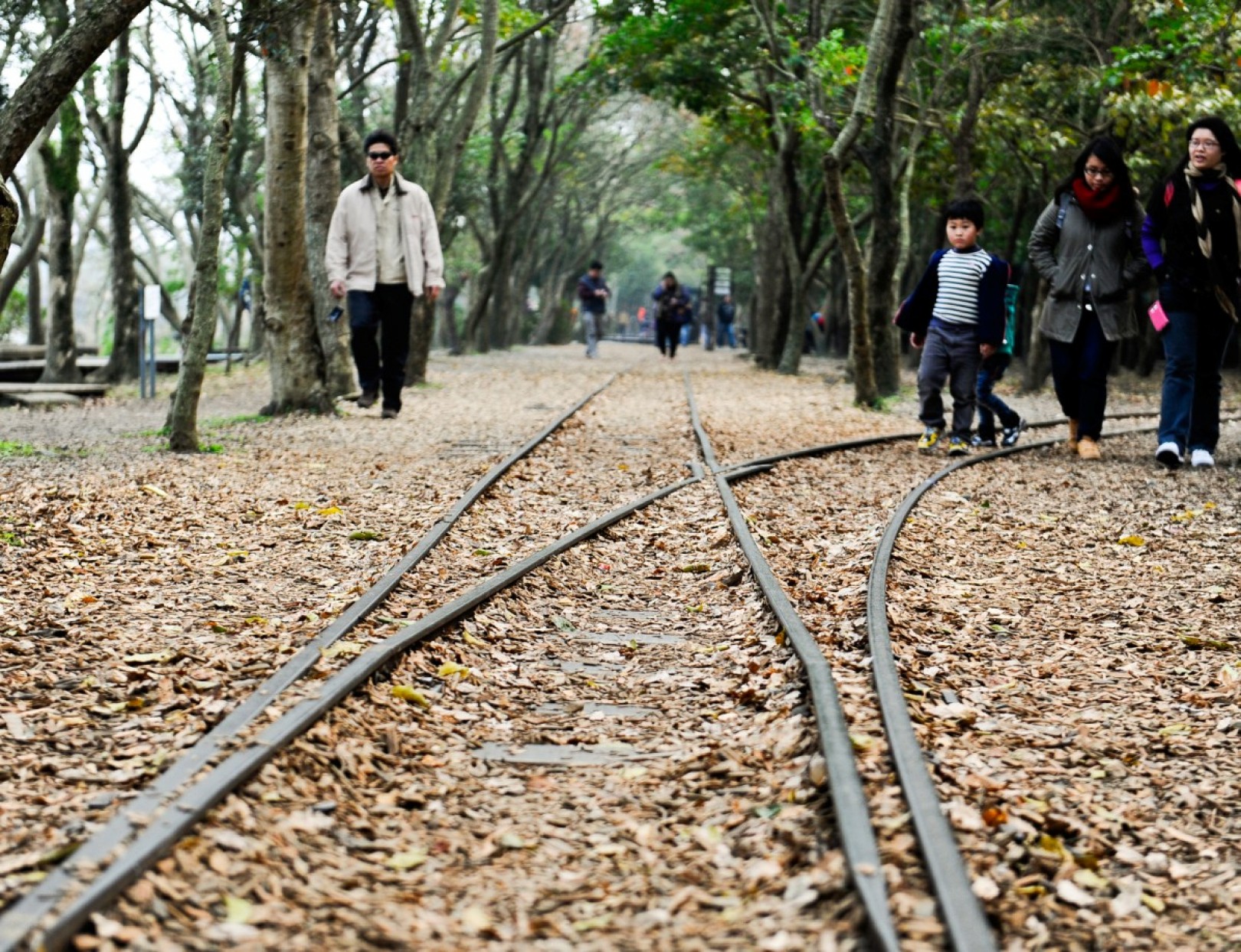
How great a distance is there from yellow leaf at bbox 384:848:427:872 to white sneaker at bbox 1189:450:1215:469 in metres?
8.40

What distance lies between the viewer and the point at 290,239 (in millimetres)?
12562

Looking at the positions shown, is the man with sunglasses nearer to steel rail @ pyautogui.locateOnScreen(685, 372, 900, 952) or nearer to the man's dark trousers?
the man's dark trousers

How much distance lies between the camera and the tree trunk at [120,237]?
1989 cm

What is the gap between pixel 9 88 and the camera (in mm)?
18953

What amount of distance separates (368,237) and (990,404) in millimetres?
5309

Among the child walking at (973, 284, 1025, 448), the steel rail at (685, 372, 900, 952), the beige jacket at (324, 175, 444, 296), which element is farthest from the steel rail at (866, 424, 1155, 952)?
the beige jacket at (324, 175, 444, 296)

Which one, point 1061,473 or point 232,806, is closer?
point 232,806

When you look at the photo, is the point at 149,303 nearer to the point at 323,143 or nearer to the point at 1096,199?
the point at 323,143

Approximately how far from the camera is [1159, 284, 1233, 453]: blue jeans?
9.91 meters

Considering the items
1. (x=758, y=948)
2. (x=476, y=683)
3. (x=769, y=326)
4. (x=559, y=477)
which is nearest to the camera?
(x=758, y=948)

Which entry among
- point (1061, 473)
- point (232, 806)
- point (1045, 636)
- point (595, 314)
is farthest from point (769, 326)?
point (232, 806)

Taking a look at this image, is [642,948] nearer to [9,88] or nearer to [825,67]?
[825,67]

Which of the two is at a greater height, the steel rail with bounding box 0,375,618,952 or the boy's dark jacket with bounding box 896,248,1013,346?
the boy's dark jacket with bounding box 896,248,1013,346

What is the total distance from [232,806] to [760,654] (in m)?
2.19
